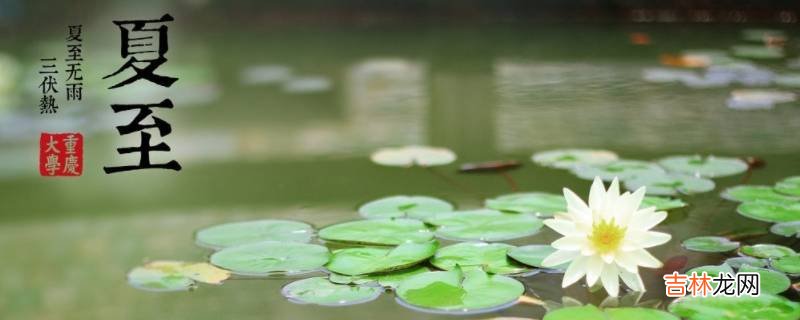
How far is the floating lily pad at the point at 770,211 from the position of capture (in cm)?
133

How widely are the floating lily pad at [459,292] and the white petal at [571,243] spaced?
7cm

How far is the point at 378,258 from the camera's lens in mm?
1191

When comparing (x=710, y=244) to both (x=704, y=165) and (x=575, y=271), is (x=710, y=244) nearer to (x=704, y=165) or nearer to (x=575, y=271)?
(x=575, y=271)

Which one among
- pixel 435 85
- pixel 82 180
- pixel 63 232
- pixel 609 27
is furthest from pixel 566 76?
pixel 63 232

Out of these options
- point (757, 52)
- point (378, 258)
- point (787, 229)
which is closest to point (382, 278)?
point (378, 258)

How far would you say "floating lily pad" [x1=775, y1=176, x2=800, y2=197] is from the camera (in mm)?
1443

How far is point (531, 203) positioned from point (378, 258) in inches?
12.6

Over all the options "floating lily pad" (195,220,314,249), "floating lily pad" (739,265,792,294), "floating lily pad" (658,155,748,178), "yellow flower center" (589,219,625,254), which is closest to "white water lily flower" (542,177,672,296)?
"yellow flower center" (589,219,625,254)

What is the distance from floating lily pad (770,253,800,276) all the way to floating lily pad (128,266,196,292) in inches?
27.7

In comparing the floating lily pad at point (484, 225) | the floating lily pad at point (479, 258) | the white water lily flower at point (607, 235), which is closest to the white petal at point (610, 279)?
the white water lily flower at point (607, 235)

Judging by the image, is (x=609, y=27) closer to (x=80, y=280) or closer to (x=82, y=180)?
(x=82, y=180)

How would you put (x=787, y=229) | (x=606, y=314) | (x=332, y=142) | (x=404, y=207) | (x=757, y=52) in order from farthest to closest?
1. (x=757, y=52)
2. (x=332, y=142)
3. (x=404, y=207)
4. (x=787, y=229)
5. (x=606, y=314)

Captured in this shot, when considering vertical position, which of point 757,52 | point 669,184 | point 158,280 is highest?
point 757,52

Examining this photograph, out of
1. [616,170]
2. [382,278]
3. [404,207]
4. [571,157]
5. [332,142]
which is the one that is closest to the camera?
[382,278]
